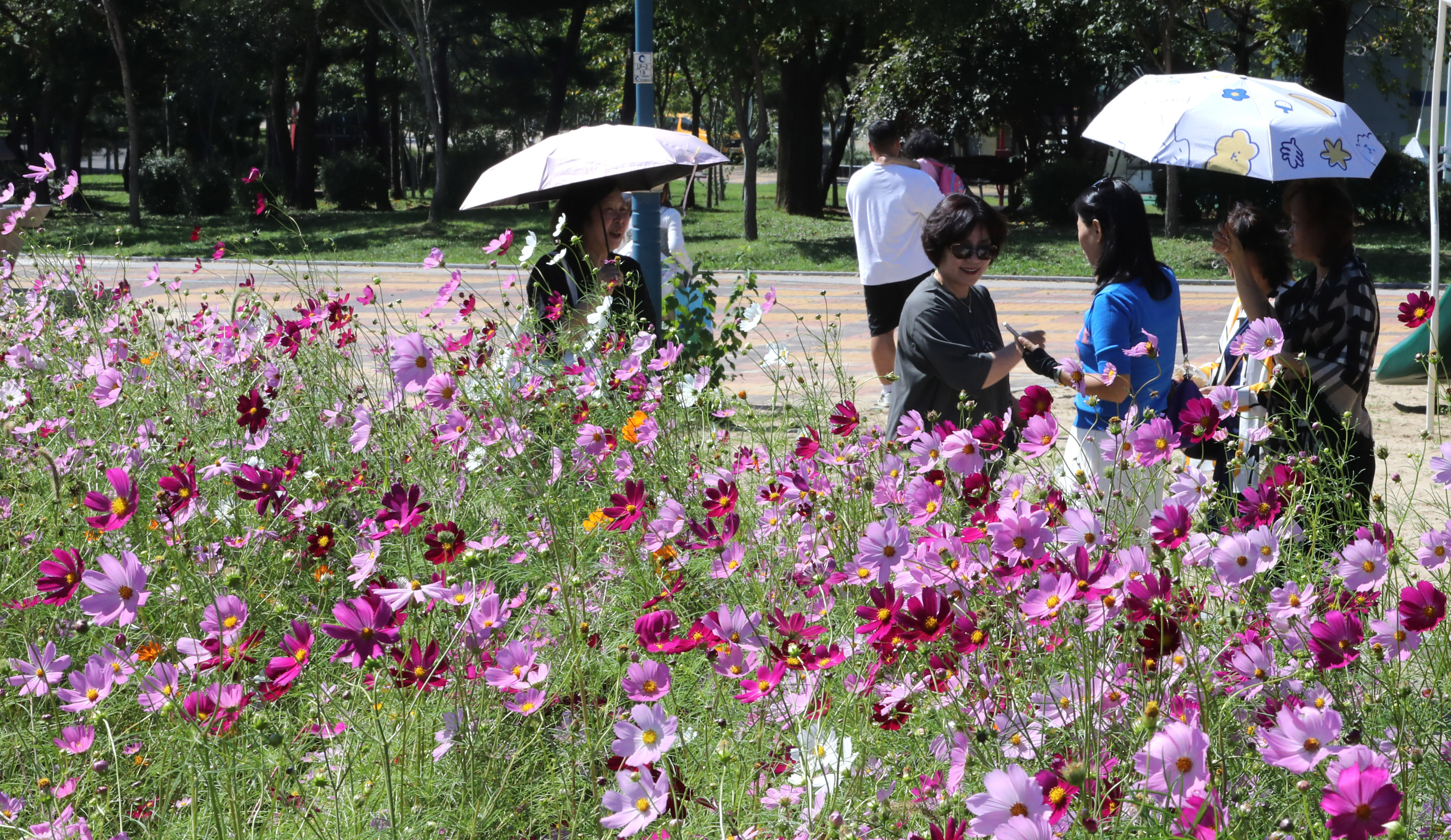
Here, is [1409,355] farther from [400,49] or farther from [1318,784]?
[400,49]

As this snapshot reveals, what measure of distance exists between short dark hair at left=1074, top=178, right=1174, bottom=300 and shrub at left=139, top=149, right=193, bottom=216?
92.2 ft

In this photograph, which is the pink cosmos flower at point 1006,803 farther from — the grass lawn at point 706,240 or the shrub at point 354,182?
the shrub at point 354,182

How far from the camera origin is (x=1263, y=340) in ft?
7.73

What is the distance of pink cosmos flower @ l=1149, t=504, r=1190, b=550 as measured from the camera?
158cm

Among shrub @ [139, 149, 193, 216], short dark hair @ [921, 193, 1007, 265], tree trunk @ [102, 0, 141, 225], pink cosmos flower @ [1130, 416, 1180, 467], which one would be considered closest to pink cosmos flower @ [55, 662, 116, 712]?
pink cosmos flower @ [1130, 416, 1180, 467]

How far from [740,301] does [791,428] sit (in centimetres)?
746

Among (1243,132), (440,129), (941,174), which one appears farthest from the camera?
(440,129)

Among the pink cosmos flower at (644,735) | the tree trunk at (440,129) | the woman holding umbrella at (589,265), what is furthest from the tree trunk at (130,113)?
the pink cosmos flower at (644,735)

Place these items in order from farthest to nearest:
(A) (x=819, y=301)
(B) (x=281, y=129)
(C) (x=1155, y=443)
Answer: (B) (x=281, y=129) → (A) (x=819, y=301) → (C) (x=1155, y=443)

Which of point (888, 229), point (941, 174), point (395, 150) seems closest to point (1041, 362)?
point (888, 229)

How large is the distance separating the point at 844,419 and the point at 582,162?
7.55ft

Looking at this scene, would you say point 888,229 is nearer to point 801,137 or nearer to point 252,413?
point 252,413

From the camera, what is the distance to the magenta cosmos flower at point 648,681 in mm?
1640

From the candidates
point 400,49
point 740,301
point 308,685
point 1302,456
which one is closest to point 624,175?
point 308,685
